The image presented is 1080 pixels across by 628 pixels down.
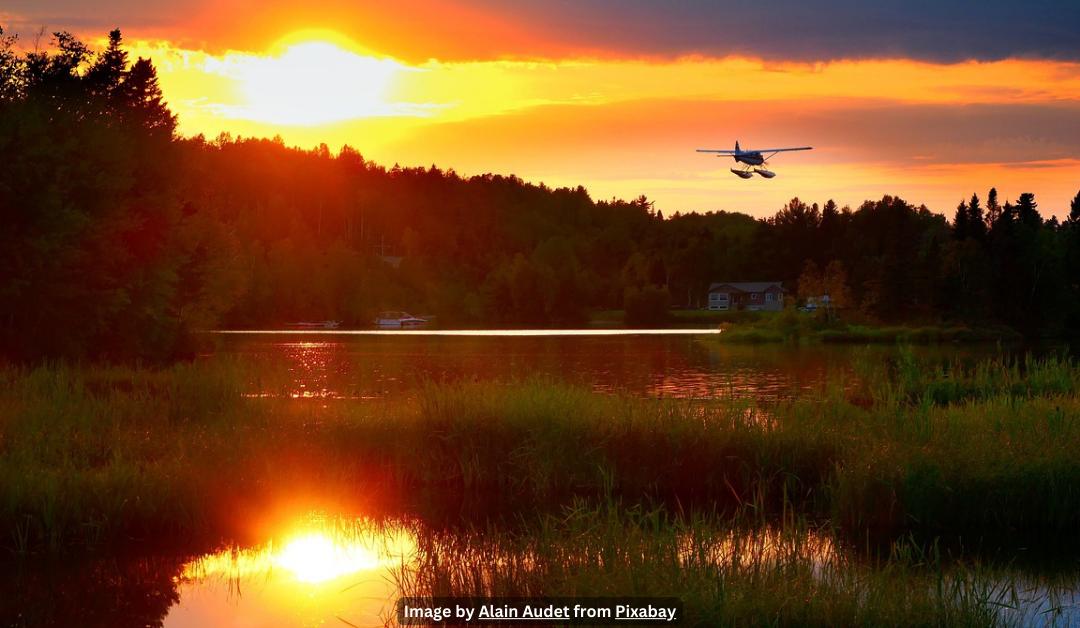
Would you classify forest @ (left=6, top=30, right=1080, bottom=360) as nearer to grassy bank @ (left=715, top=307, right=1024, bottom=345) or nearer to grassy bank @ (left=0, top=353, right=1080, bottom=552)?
A: grassy bank @ (left=715, top=307, right=1024, bottom=345)

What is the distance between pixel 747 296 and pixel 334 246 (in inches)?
2625

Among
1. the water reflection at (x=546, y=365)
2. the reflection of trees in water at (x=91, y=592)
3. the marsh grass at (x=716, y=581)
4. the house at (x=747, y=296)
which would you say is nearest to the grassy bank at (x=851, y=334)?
the water reflection at (x=546, y=365)

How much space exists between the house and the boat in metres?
48.5

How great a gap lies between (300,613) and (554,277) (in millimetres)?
138227

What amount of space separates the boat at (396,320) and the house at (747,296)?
4847 cm

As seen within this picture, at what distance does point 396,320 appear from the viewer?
133 metres

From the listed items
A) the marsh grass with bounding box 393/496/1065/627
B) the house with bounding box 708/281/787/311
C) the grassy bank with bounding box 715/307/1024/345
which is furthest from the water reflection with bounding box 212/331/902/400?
the house with bounding box 708/281/787/311

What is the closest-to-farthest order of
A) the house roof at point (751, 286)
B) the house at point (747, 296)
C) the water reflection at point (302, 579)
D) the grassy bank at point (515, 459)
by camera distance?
the water reflection at point (302, 579) < the grassy bank at point (515, 459) < the house at point (747, 296) < the house roof at point (751, 286)

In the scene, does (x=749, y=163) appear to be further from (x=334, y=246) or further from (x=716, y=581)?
(x=334, y=246)

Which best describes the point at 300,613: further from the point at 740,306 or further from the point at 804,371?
the point at 740,306

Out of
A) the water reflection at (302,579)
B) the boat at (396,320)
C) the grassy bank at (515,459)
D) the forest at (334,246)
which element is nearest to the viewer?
the water reflection at (302,579)

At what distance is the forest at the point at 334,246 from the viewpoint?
32500 mm

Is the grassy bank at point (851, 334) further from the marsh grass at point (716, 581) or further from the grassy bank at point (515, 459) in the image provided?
the marsh grass at point (716, 581)

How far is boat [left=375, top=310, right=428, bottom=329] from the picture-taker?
128875mm
